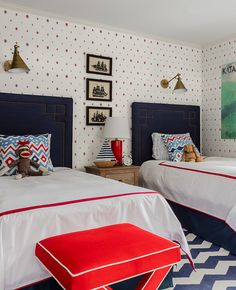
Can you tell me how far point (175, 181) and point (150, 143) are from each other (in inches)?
40.3

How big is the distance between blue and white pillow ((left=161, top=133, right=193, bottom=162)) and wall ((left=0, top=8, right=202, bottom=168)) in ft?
1.75

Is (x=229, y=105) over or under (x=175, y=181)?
over

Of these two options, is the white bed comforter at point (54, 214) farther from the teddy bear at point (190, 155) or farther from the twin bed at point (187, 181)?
the teddy bear at point (190, 155)

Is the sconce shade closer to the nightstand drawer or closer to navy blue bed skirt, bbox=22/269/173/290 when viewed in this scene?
the nightstand drawer

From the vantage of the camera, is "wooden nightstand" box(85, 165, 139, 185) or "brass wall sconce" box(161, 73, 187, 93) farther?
"brass wall sconce" box(161, 73, 187, 93)

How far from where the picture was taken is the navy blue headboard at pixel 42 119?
3.29 meters

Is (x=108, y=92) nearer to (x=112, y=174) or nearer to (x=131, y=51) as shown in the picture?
(x=131, y=51)

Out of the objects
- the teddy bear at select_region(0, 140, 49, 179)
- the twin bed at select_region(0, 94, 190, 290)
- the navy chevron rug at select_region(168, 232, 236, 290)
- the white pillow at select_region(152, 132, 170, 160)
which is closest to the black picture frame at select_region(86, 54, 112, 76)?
the white pillow at select_region(152, 132, 170, 160)

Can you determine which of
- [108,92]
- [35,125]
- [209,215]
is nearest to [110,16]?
[108,92]

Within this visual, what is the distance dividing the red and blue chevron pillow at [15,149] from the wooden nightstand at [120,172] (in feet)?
2.23

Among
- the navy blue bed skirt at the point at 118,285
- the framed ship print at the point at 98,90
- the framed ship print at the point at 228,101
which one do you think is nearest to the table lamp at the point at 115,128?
the framed ship print at the point at 98,90

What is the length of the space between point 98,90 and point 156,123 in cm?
98

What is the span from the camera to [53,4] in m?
3.31

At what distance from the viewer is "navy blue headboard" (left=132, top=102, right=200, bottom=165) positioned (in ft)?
13.6
